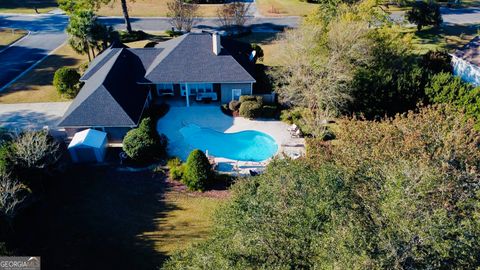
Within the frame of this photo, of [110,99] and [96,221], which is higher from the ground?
[110,99]

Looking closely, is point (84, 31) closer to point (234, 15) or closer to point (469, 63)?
point (234, 15)

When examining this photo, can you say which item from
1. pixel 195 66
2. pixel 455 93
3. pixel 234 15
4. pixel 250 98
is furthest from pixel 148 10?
pixel 455 93

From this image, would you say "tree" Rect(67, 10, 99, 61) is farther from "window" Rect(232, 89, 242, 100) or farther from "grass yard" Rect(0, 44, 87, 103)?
"window" Rect(232, 89, 242, 100)

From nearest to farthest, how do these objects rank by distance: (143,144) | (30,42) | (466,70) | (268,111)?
(143,144) → (268,111) → (466,70) → (30,42)

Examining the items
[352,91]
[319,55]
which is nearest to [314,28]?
[319,55]

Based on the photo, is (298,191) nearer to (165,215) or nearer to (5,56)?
(165,215)
